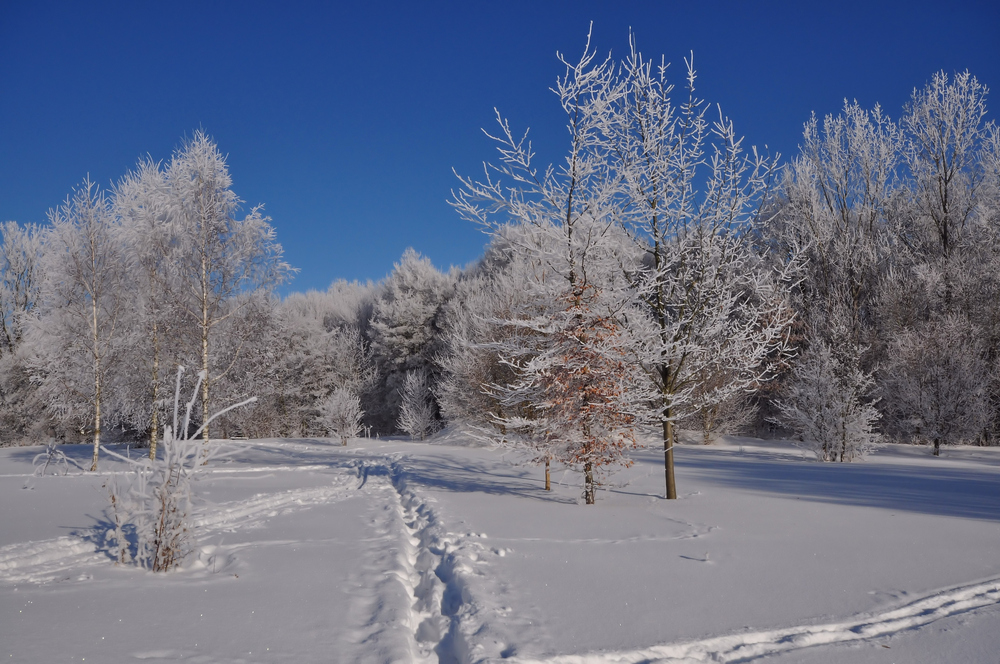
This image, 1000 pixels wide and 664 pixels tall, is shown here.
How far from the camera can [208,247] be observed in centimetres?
1325

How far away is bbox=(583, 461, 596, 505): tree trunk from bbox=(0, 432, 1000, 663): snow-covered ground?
0.77ft

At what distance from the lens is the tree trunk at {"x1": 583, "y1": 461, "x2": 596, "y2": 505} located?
788 cm

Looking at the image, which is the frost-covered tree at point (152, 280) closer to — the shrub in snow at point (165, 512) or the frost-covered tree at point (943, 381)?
the shrub in snow at point (165, 512)

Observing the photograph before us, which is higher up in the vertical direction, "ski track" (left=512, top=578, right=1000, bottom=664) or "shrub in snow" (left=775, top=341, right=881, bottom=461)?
"shrub in snow" (left=775, top=341, right=881, bottom=461)

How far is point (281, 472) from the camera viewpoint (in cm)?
1212

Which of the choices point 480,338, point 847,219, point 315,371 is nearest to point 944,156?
point 847,219

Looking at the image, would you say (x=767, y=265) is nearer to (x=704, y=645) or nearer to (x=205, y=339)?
(x=205, y=339)

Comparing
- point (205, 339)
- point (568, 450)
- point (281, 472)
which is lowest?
point (281, 472)

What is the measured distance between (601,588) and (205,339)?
1158 centimetres

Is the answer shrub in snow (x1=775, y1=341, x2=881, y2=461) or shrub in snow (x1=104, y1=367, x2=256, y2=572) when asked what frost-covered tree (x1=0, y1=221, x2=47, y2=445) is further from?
shrub in snow (x1=775, y1=341, x2=881, y2=461)

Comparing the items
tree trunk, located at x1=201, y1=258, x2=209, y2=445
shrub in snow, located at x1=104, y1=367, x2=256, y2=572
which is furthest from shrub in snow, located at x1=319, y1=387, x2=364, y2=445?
shrub in snow, located at x1=104, y1=367, x2=256, y2=572

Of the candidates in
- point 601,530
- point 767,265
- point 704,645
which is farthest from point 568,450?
point 767,265

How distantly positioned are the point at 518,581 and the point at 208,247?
12.1m

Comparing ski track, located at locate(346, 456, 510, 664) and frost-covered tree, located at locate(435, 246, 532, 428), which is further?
frost-covered tree, located at locate(435, 246, 532, 428)
